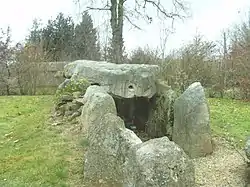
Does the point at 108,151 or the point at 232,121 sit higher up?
the point at 108,151

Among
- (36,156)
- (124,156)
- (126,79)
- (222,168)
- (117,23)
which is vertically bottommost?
(222,168)

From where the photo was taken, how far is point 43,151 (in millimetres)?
7730

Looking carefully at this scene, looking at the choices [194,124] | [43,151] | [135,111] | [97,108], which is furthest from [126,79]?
[43,151]

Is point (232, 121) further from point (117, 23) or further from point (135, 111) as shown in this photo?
point (117, 23)

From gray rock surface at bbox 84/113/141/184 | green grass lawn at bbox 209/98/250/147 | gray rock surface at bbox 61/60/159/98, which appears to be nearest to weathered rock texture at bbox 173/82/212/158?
green grass lawn at bbox 209/98/250/147

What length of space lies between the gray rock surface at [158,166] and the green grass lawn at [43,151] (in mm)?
1599

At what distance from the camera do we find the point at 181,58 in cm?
1820

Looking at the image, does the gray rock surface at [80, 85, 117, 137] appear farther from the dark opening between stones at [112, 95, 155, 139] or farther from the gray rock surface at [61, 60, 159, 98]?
the dark opening between stones at [112, 95, 155, 139]

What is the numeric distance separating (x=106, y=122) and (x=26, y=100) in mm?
10036

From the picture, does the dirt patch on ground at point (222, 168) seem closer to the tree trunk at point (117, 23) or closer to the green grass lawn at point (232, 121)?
the green grass lawn at point (232, 121)

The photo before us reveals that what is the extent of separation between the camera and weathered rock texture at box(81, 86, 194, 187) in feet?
16.2

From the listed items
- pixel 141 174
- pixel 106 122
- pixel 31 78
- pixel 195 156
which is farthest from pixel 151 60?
pixel 141 174

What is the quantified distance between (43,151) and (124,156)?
84.7 inches

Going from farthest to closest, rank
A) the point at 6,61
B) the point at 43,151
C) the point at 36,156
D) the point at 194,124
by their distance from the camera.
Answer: the point at 6,61 → the point at 194,124 → the point at 43,151 → the point at 36,156
